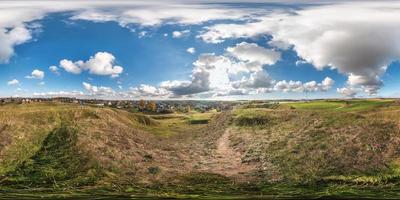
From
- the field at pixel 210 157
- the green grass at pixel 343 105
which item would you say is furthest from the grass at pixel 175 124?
the green grass at pixel 343 105

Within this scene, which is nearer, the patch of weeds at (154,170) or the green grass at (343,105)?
the patch of weeds at (154,170)

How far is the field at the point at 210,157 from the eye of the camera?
67375mm

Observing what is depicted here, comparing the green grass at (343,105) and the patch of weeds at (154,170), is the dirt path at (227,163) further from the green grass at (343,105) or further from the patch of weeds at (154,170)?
the green grass at (343,105)

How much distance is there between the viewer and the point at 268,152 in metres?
86.5

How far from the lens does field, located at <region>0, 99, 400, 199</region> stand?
6738cm

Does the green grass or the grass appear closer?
the green grass

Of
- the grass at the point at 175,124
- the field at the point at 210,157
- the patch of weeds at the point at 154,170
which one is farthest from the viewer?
the grass at the point at 175,124

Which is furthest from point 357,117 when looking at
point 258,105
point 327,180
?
point 258,105

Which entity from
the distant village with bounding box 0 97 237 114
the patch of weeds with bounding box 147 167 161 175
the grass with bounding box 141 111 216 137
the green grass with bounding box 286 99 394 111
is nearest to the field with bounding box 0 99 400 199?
the patch of weeds with bounding box 147 167 161 175

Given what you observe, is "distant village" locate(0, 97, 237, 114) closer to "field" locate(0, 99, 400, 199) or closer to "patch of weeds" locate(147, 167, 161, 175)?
"field" locate(0, 99, 400, 199)

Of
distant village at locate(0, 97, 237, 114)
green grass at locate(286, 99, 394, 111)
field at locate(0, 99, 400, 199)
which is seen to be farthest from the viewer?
distant village at locate(0, 97, 237, 114)

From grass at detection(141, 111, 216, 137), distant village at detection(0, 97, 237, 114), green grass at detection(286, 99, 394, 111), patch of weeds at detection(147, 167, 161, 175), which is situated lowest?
patch of weeds at detection(147, 167, 161, 175)

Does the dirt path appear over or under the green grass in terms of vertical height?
under

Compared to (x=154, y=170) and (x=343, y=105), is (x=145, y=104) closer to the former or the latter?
(x=343, y=105)
